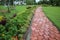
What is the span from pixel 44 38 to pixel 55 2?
140 ft

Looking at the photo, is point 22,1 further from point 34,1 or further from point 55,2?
point 55,2

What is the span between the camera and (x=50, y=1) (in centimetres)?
5459

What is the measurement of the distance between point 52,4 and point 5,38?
49.4 metres

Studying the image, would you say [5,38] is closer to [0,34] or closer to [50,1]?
[0,34]

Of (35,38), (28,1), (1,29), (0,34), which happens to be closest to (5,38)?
(0,34)

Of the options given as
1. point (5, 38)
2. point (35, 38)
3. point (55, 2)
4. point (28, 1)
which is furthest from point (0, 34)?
point (28, 1)

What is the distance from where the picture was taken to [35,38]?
10.3 meters

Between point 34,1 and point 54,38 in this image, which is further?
point 34,1

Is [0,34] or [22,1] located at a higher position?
[0,34]

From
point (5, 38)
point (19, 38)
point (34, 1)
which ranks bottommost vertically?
point (34, 1)

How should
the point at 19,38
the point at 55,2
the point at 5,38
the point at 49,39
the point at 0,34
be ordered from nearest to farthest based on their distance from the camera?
the point at 5,38 → the point at 0,34 → the point at 19,38 → the point at 49,39 → the point at 55,2

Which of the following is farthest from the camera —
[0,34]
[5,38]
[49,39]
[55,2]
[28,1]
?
[28,1]

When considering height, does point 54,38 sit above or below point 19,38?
below

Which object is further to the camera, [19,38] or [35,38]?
[35,38]
